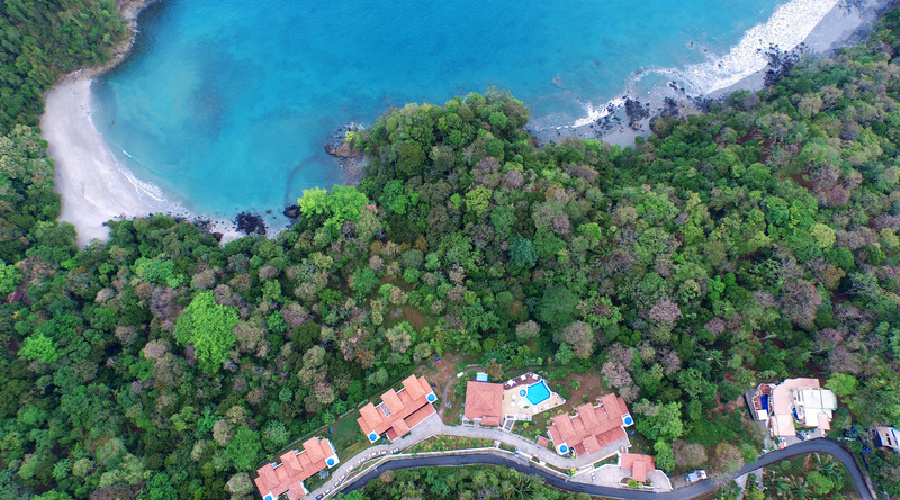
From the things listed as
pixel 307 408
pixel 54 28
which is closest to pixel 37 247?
pixel 54 28

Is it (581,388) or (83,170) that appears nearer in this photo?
(581,388)

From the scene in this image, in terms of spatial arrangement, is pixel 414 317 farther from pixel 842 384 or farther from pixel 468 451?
pixel 842 384

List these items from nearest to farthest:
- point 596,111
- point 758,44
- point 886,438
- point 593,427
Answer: point 886,438 → point 593,427 → point 596,111 → point 758,44

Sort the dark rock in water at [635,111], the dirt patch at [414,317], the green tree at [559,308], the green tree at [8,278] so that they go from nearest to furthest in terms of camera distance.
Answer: the green tree at [559,308] < the dirt patch at [414,317] < the green tree at [8,278] < the dark rock in water at [635,111]

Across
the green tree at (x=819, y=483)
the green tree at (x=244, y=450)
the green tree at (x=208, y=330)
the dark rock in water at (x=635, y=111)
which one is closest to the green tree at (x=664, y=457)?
the green tree at (x=819, y=483)

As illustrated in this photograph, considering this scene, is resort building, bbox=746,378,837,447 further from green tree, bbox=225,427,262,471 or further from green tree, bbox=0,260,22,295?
green tree, bbox=0,260,22,295

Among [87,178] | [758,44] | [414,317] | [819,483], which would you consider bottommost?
[819,483]

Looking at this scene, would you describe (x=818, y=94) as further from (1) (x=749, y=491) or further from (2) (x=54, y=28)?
(2) (x=54, y=28)

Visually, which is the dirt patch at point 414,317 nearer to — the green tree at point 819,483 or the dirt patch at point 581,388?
the dirt patch at point 581,388

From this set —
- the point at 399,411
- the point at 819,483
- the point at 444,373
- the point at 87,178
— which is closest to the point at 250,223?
the point at 87,178
